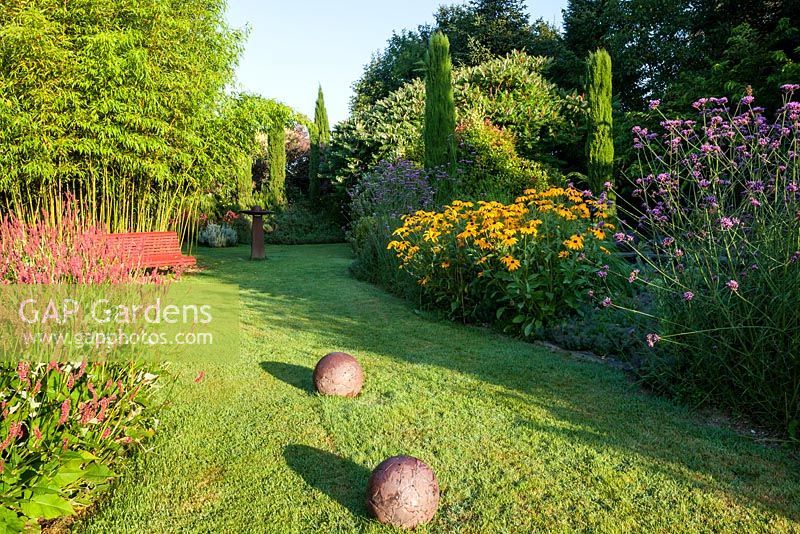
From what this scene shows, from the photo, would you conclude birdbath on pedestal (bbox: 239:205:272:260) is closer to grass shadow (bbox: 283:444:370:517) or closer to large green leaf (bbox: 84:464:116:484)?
grass shadow (bbox: 283:444:370:517)

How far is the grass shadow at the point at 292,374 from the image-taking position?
12.5 ft

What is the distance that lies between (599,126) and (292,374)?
10.2m

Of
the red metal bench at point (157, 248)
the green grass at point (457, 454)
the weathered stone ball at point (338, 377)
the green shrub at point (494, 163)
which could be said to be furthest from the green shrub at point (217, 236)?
the weathered stone ball at point (338, 377)

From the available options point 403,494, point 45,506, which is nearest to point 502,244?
point 403,494

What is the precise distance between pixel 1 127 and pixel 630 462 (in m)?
8.27

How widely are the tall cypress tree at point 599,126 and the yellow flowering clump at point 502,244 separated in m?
6.50

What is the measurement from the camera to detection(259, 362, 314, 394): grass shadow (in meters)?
3.82

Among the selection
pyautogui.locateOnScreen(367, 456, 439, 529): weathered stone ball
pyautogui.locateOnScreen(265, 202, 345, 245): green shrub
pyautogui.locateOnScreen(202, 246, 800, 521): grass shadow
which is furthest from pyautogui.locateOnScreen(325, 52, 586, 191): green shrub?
pyautogui.locateOnScreen(367, 456, 439, 529): weathered stone ball

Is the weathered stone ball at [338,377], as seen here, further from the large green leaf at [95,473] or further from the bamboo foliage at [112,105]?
the bamboo foliage at [112,105]

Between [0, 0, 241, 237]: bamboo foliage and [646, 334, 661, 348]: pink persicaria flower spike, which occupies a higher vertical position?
[0, 0, 241, 237]: bamboo foliage

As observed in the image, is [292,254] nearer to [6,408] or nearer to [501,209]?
[501,209]

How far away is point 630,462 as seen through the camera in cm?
266

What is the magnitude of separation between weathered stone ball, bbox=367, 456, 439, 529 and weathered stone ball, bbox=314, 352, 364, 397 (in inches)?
53.0

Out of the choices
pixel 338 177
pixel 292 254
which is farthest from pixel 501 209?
pixel 338 177
